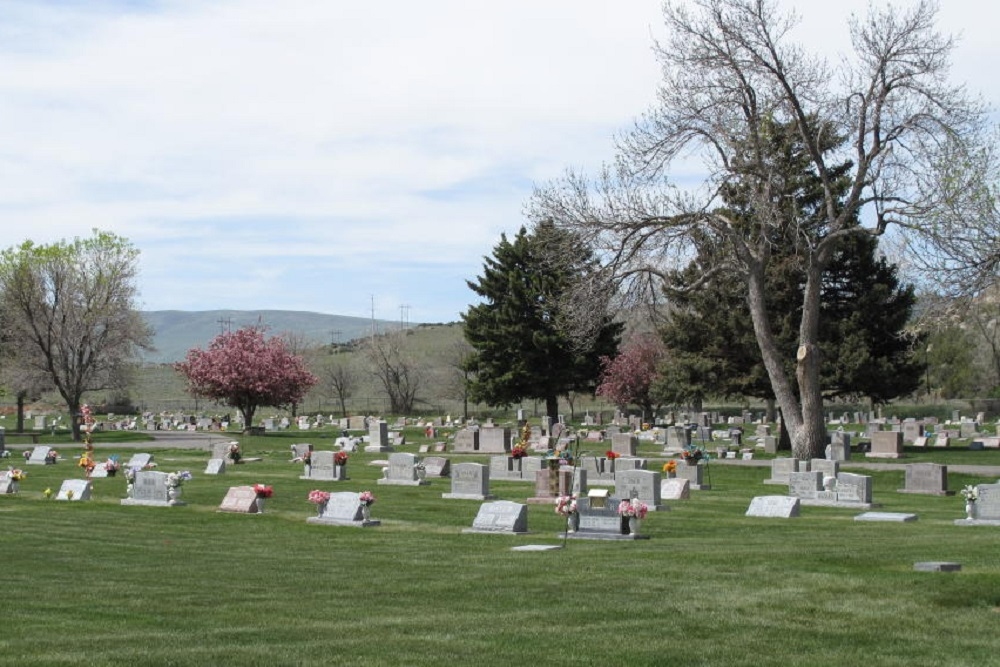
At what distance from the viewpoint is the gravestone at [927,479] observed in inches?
1177

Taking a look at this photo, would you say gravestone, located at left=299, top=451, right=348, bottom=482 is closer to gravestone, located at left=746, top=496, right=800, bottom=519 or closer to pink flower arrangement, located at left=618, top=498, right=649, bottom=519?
gravestone, located at left=746, top=496, right=800, bottom=519

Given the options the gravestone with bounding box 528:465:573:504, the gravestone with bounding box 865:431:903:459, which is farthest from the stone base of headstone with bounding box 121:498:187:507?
the gravestone with bounding box 865:431:903:459

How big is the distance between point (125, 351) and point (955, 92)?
154 ft

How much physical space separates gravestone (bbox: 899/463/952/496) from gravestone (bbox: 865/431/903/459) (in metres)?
12.1

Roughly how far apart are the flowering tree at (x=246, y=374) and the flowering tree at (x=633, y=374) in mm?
19185

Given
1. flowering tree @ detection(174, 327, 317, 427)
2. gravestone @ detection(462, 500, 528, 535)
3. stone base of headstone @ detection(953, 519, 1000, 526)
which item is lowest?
stone base of headstone @ detection(953, 519, 1000, 526)

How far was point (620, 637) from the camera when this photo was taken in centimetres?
1135

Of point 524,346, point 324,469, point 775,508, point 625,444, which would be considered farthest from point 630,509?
point 524,346

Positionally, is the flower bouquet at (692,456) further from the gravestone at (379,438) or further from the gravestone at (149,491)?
the gravestone at (379,438)

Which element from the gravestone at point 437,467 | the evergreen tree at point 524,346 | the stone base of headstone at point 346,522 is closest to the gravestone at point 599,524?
the stone base of headstone at point 346,522

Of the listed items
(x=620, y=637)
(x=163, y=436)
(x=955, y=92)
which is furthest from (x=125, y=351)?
(x=620, y=637)

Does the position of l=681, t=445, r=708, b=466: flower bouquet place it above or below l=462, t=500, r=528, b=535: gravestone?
above

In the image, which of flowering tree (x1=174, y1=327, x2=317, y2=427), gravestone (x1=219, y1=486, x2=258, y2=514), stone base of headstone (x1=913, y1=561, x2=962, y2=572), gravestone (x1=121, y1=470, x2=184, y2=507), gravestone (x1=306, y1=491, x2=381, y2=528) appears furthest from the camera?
flowering tree (x1=174, y1=327, x2=317, y2=427)

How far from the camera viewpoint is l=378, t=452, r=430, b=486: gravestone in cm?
3300
